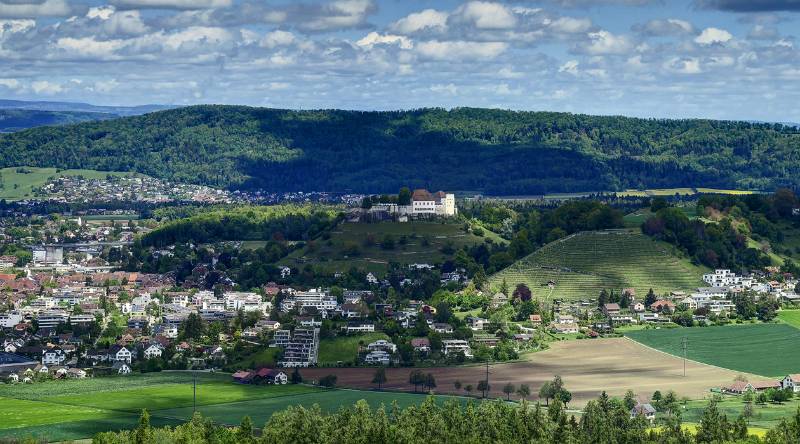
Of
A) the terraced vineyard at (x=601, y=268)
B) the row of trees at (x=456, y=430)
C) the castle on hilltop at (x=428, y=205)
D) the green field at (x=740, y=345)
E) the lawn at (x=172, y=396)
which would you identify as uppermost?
the castle on hilltop at (x=428, y=205)

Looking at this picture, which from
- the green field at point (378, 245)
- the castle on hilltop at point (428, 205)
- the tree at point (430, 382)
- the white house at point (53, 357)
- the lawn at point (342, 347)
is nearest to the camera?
the tree at point (430, 382)

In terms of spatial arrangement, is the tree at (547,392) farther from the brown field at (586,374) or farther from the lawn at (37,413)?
the lawn at (37,413)

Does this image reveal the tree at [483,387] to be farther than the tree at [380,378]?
No

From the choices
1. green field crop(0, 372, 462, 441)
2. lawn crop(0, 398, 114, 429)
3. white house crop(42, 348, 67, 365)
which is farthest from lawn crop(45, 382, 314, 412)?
white house crop(42, 348, 67, 365)

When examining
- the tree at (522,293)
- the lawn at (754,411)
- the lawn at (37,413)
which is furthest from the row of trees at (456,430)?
the tree at (522,293)

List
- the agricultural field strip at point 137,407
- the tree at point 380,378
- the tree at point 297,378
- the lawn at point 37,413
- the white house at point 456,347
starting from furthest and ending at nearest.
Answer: the white house at point 456,347 → the tree at point 297,378 → the tree at point 380,378 → the agricultural field strip at point 137,407 → the lawn at point 37,413

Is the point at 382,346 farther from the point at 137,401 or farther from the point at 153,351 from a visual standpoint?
the point at 137,401

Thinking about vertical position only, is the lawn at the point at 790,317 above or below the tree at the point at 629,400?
above

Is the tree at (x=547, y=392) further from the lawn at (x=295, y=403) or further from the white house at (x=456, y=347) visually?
the white house at (x=456, y=347)
